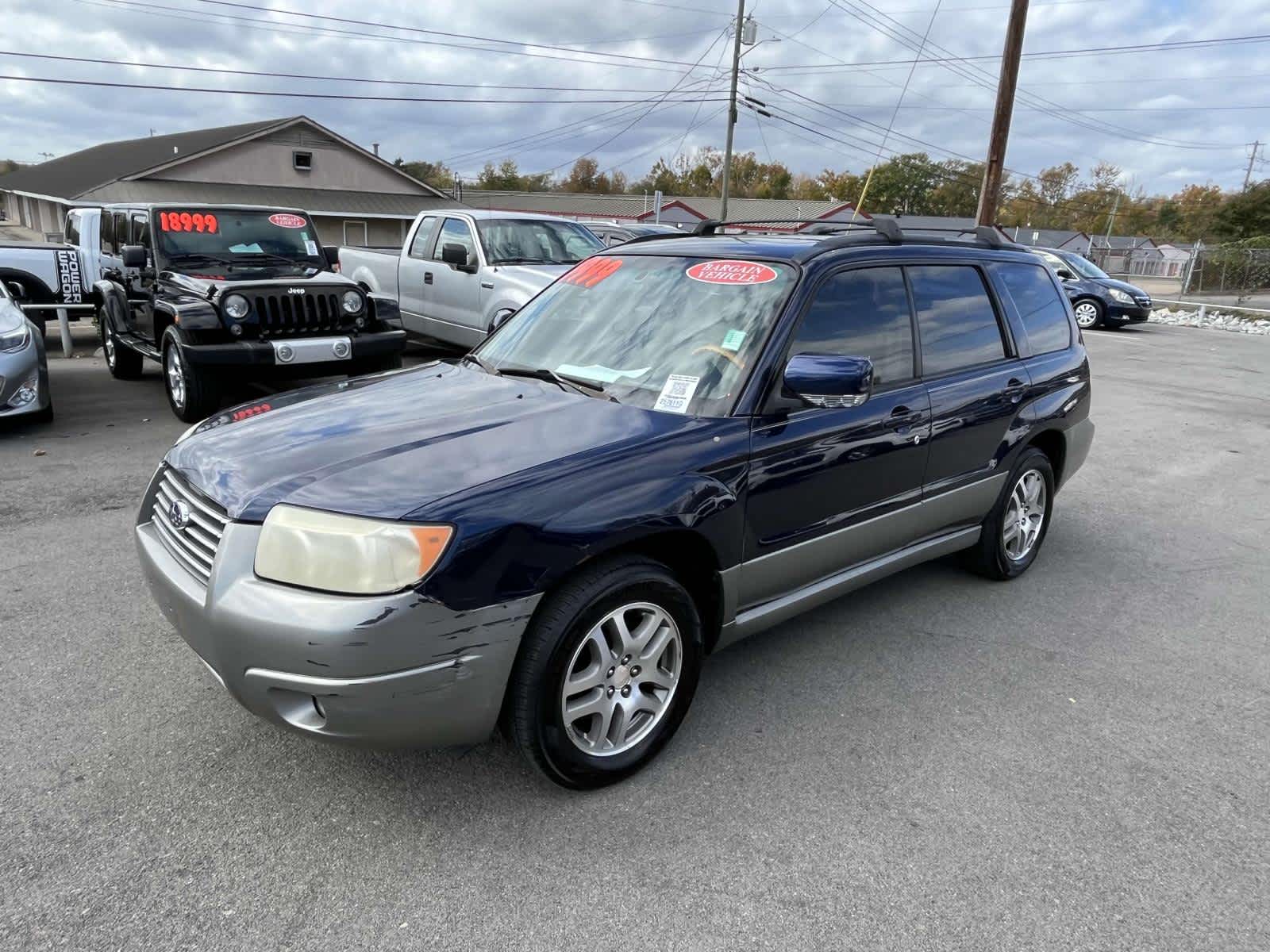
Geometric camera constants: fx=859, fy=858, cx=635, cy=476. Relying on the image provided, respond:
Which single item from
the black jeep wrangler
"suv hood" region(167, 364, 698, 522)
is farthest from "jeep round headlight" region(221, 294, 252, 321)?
"suv hood" region(167, 364, 698, 522)

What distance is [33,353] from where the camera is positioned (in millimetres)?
7039

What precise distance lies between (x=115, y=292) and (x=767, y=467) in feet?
27.9

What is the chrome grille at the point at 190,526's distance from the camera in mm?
2703

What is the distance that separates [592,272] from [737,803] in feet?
8.23

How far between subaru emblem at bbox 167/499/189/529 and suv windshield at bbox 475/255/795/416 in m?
1.41

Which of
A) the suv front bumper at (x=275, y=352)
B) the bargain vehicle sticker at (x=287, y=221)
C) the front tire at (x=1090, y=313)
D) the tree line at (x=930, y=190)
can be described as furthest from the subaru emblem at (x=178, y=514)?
the tree line at (x=930, y=190)

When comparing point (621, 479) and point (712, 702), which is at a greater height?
point (621, 479)

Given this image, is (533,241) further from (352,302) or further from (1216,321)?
(1216,321)

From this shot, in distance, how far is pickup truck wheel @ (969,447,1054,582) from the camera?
4625 mm

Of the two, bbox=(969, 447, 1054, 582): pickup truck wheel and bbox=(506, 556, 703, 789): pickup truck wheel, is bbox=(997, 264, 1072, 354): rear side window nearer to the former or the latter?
bbox=(969, 447, 1054, 582): pickup truck wheel

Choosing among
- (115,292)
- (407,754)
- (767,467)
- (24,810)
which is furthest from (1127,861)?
(115,292)

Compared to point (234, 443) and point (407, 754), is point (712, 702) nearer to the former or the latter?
point (407, 754)

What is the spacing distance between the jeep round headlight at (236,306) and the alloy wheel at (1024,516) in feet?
20.7

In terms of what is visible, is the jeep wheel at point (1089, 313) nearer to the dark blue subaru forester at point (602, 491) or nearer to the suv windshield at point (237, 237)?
the suv windshield at point (237, 237)
